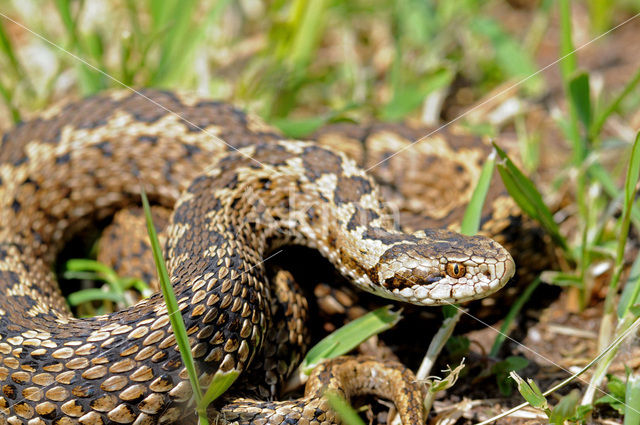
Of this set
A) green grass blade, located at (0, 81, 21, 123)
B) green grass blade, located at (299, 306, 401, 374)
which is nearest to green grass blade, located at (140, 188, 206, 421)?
green grass blade, located at (299, 306, 401, 374)

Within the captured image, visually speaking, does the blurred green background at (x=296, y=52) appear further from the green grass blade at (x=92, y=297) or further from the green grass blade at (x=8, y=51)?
the green grass blade at (x=92, y=297)

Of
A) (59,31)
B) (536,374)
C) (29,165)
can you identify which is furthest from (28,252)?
(536,374)

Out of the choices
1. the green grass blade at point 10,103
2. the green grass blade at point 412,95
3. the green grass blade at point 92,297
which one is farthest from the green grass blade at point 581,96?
the green grass blade at point 10,103

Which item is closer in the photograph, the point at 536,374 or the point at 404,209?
the point at 536,374

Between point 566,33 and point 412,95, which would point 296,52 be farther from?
point 566,33

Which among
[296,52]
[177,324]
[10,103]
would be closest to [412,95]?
[296,52]

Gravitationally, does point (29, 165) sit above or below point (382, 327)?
above

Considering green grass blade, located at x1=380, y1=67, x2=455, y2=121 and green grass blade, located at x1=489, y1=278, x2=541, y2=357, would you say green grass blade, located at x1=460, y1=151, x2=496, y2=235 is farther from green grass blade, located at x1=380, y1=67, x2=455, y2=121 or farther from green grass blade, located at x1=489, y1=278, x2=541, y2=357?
green grass blade, located at x1=380, y1=67, x2=455, y2=121

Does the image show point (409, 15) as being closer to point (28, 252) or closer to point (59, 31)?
point (59, 31)
